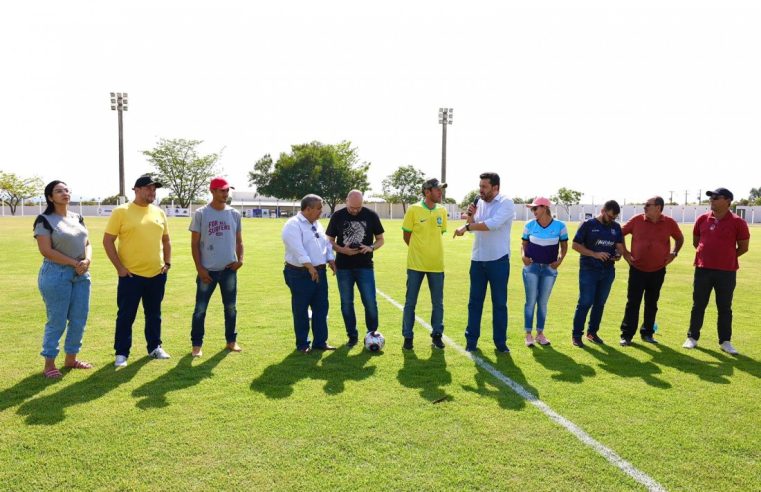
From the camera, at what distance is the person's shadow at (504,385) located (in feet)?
15.7

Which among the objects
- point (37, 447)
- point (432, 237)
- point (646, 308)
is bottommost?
point (37, 447)

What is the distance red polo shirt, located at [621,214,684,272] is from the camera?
6.88 meters

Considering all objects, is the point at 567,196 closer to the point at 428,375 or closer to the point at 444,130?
the point at 444,130

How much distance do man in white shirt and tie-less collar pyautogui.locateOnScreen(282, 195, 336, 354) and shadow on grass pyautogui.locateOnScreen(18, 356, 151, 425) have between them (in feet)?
6.12

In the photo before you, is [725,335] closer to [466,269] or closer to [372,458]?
[372,458]

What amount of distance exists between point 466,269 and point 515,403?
10704mm

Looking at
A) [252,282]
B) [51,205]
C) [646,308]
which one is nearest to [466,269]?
[252,282]

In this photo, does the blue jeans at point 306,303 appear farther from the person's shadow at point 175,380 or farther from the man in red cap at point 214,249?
the person's shadow at point 175,380

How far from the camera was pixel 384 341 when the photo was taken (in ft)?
22.0

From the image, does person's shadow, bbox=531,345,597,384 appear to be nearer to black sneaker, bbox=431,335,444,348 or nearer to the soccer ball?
black sneaker, bbox=431,335,444,348

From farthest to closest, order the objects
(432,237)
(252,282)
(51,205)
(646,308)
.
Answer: (252,282) → (646,308) → (432,237) → (51,205)

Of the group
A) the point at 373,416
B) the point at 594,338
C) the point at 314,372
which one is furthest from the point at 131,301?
the point at 594,338

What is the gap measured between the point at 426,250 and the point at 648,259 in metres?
3.02

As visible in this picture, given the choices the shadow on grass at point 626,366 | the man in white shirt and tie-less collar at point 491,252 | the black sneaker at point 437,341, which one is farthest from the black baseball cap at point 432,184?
the shadow on grass at point 626,366
